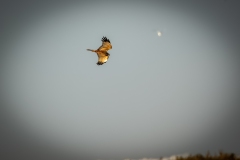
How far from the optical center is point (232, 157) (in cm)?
798

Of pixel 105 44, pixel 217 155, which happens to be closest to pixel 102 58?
pixel 105 44

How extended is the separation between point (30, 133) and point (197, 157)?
21.1 metres

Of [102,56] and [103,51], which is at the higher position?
[103,51]

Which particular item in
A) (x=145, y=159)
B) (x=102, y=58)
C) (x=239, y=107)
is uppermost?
(x=239, y=107)

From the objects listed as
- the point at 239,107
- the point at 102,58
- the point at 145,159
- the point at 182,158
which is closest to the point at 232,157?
the point at 182,158

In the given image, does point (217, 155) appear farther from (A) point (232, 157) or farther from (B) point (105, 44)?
(B) point (105, 44)

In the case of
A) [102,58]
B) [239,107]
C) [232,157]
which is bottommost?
[232,157]

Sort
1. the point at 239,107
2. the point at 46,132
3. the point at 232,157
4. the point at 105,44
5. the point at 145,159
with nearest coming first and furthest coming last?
the point at 232,157
the point at 105,44
the point at 145,159
the point at 239,107
the point at 46,132

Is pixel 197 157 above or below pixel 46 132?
below

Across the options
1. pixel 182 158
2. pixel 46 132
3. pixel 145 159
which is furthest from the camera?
pixel 46 132

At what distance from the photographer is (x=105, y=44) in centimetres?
1121

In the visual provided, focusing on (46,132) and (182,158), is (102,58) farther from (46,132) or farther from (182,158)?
(46,132)

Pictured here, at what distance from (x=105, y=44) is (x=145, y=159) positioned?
9519 mm

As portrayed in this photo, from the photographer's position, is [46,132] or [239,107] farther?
[46,132]
